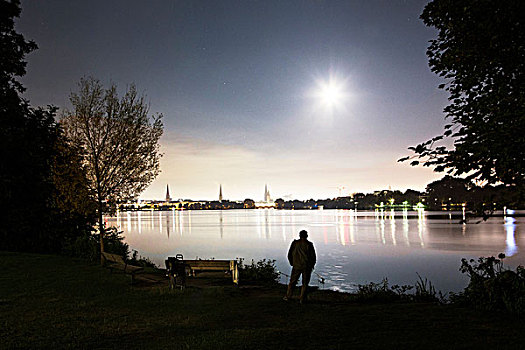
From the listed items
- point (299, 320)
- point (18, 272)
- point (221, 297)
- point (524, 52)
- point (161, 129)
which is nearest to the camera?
point (524, 52)

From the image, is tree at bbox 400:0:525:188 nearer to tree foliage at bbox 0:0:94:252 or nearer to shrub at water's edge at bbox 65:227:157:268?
shrub at water's edge at bbox 65:227:157:268

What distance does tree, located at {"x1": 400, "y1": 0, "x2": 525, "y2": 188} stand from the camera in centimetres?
841

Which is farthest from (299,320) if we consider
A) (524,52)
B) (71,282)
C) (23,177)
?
(23,177)

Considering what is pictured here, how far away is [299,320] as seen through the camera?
991 centimetres

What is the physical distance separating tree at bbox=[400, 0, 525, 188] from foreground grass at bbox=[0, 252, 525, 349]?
356 cm

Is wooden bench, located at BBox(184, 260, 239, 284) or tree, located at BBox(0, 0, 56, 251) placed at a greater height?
tree, located at BBox(0, 0, 56, 251)

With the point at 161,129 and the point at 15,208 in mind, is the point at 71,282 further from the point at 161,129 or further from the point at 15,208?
the point at 15,208

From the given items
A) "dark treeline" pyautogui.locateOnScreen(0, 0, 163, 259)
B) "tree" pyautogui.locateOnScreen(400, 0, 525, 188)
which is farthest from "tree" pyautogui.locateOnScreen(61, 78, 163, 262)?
"tree" pyautogui.locateOnScreen(400, 0, 525, 188)

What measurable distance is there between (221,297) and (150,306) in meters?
2.16

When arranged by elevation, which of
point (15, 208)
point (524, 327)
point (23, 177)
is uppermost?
point (23, 177)

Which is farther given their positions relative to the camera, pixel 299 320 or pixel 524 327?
pixel 299 320

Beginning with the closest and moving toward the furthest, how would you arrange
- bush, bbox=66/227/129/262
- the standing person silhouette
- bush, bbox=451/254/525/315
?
bush, bbox=451/254/525/315
the standing person silhouette
bush, bbox=66/227/129/262

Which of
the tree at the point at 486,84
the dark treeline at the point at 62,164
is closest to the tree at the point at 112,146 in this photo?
the dark treeline at the point at 62,164

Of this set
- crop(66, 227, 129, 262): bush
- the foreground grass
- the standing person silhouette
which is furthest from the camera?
crop(66, 227, 129, 262): bush
